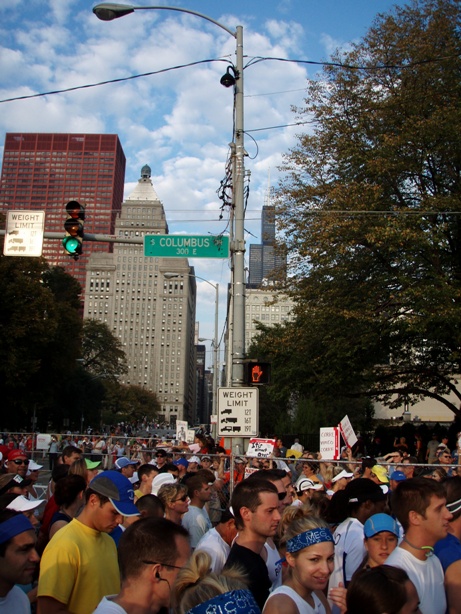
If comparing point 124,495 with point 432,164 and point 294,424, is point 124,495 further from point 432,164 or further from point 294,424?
point 294,424

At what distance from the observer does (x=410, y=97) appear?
21906mm

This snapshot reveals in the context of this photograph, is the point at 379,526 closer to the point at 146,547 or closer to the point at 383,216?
the point at 146,547

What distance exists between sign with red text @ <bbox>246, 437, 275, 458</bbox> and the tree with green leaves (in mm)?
8080

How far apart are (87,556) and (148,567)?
113 cm

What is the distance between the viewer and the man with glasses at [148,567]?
2.90 meters

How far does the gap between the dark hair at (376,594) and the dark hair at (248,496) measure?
167 cm

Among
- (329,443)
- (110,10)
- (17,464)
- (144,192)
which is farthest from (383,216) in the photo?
(144,192)

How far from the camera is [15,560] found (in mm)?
3498

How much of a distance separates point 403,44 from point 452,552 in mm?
21562

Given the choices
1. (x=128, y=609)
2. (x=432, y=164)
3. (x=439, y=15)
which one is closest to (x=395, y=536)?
(x=128, y=609)

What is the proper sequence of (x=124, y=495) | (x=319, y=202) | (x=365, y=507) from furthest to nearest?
(x=319, y=202)
(x=365, y=507)
(x=124, y=495)

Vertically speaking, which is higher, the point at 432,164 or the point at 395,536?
the point at 432,164

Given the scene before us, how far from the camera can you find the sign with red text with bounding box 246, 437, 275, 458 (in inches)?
506

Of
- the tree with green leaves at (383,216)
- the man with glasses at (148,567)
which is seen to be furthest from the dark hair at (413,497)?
the tree with green leaves at (383,216)
